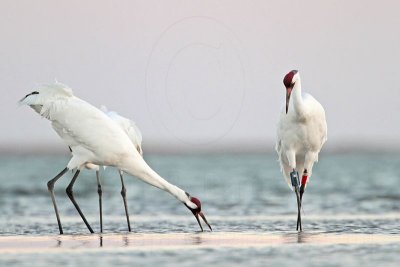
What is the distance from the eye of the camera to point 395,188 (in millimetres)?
31078

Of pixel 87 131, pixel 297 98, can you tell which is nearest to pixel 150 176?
pixel 87 131

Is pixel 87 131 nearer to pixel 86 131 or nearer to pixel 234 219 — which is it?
pixel 86 131

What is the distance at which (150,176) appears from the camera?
15156mm

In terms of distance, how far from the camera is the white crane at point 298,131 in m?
16.5

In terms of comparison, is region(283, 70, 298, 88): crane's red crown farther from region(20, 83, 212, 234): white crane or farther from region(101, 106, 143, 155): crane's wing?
region(101, 106, 143, 155): crane's wing

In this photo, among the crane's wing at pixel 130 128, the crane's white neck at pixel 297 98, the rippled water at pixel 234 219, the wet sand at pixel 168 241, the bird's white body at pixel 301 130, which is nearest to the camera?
the rippled water at pixel 234 219

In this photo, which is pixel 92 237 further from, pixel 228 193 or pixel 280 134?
pixel 228 193

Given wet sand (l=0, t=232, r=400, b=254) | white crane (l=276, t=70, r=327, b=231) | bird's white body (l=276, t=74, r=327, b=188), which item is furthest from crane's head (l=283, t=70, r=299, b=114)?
wet sand (l=0, t=232, r=400, b=254)

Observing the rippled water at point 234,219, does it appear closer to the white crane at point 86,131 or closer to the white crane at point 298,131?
the white crane at point 298,131

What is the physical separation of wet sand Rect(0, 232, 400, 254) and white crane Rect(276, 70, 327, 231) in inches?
64.8

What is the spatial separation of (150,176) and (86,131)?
3.81 ft

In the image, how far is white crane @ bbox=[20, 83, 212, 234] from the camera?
50.3ft

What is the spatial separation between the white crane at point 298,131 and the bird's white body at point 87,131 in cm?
251

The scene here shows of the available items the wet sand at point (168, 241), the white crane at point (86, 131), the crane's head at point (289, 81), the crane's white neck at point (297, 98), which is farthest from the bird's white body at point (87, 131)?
the crane's white neck at point (297, 98)
